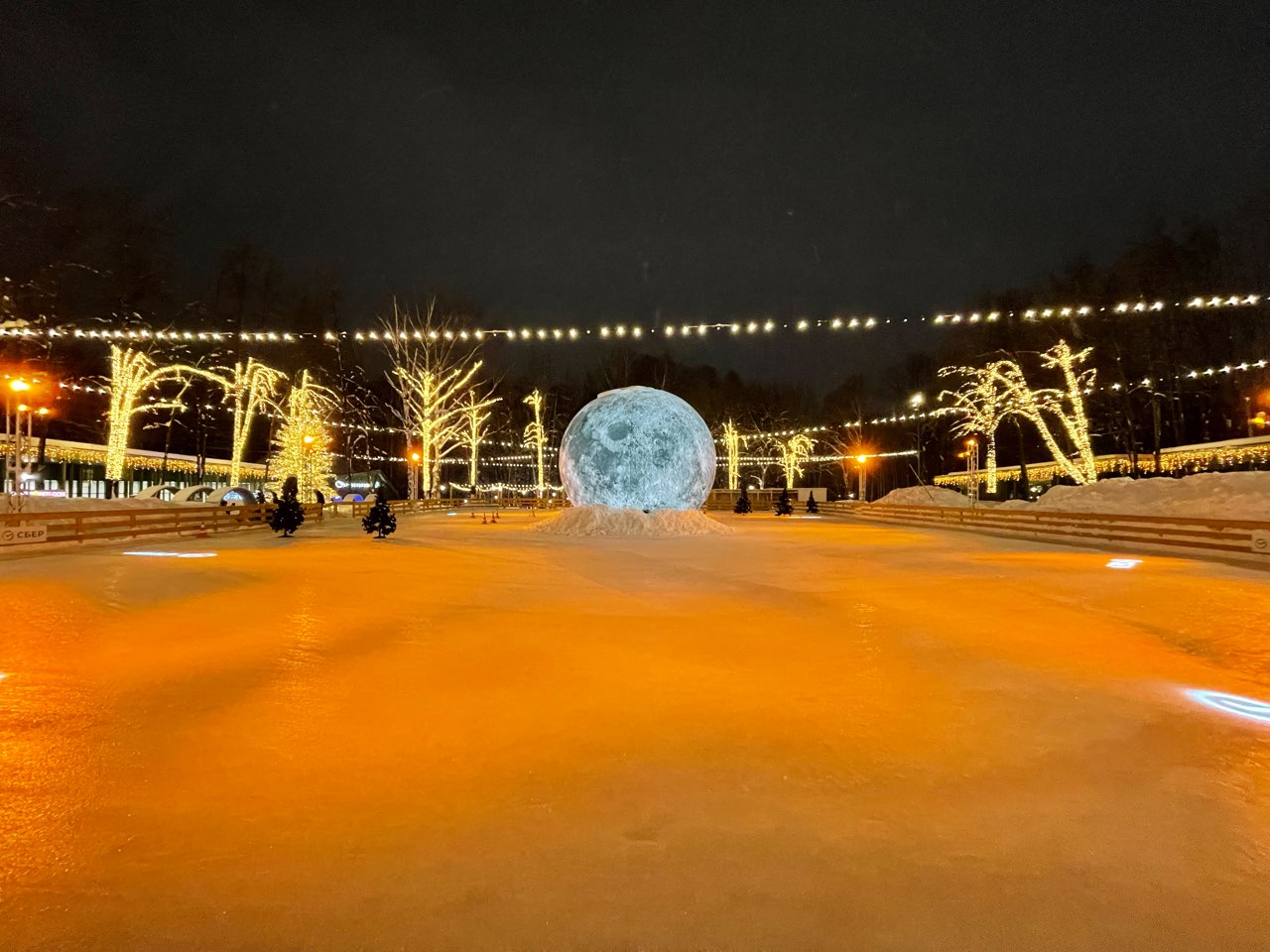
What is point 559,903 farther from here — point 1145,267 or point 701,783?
point 1145,267

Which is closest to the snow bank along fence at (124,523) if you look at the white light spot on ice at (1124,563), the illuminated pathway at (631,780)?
the illuminated pathway at (631,780)

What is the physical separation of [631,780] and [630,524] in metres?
20.6

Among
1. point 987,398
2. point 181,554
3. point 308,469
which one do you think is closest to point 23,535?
point 181,554

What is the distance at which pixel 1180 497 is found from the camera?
23.2 m

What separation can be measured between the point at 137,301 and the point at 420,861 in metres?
35.3

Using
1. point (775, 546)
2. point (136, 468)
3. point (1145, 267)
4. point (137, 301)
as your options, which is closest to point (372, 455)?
point (136, 468)

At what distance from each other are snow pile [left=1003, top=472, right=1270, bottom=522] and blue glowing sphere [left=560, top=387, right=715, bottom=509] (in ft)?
39.4

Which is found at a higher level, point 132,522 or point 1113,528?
point 132,522

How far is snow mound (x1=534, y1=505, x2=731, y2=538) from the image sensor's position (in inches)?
966

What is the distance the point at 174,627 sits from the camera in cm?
850

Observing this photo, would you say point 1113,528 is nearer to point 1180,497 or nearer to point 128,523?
point 1180,497

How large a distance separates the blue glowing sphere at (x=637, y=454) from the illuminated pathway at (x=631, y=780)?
54.1 feet

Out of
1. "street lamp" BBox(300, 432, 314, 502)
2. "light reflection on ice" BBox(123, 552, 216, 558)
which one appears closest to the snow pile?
"light reflection on ice" BBox(123, 552, 216, 558)

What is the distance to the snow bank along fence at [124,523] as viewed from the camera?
17.5m
